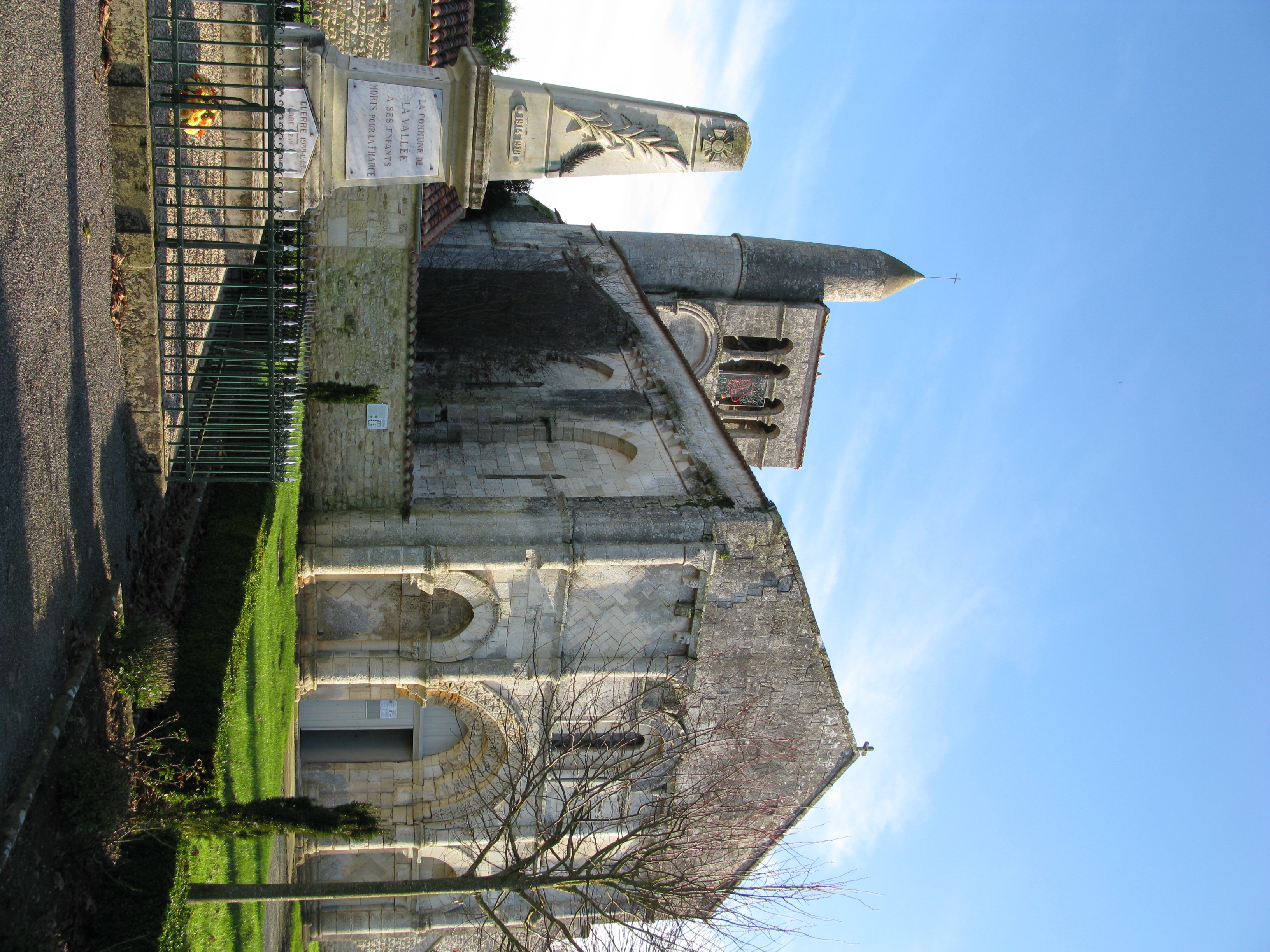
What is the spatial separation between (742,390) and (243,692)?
50.7 ft

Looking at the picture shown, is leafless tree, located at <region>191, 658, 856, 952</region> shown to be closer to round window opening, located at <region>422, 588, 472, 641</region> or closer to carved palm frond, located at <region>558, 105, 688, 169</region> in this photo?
round window opening, located at <region>422, 588, 472, 641</region>

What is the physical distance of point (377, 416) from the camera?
12109mm

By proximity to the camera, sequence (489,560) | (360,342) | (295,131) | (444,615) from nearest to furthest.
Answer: (295,131) < (360,342) < (489,560) < (444,615)

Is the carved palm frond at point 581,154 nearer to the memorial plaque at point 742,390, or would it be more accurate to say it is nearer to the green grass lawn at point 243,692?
the green grass lawn at point 243,692

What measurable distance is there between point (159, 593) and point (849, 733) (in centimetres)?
967

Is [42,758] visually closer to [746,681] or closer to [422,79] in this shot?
[422,79]

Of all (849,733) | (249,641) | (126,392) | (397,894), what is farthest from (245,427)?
(849,733)

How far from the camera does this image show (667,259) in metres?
21.5

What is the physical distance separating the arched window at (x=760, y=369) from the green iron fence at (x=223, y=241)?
13719 millimetres

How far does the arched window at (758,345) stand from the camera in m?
22.5

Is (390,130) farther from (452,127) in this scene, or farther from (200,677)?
(200,677)

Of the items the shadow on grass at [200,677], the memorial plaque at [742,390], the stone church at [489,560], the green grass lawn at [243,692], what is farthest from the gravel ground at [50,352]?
the memorial plaque at [742,390]

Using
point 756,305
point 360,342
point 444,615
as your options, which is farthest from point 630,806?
point 756,305

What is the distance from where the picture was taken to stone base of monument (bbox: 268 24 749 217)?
8180 millimetres
